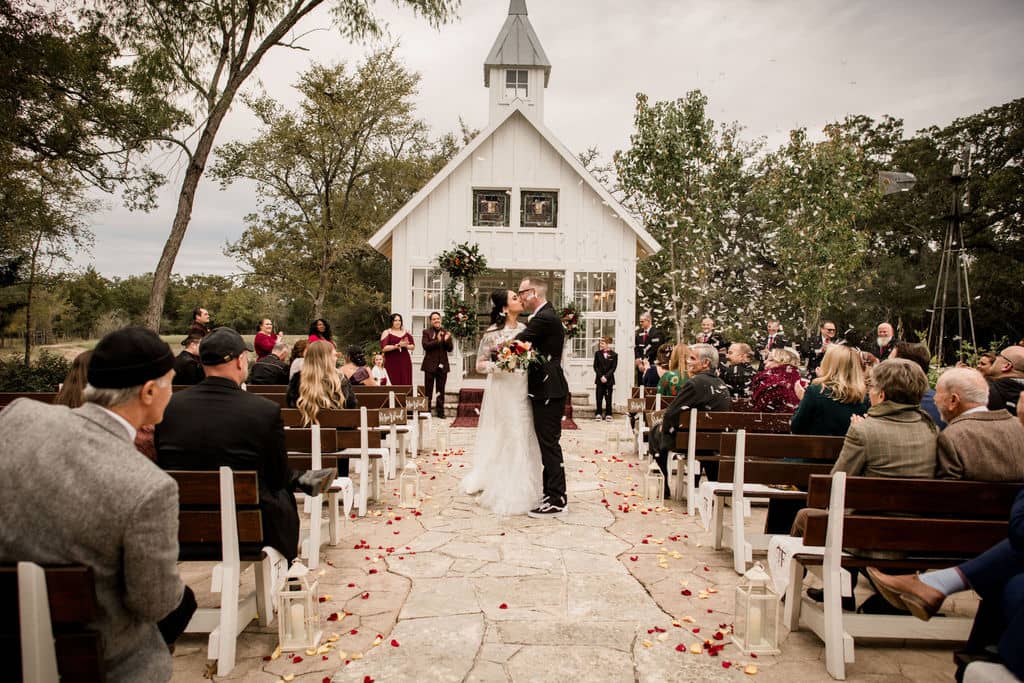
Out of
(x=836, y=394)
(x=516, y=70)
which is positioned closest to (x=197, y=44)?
(x=516, y=70)

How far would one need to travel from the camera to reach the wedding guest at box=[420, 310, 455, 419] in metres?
14.3

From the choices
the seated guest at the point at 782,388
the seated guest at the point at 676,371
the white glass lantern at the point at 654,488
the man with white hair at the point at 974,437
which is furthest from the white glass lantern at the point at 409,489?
the man with white hair at the point at 974,437

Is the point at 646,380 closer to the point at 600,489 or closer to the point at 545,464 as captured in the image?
the point at 600,489

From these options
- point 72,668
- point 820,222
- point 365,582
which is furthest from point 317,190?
point 72,668

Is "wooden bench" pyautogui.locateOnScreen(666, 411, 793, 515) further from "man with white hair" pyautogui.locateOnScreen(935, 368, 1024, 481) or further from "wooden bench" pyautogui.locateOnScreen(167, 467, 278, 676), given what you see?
"wooden bench" pyautogui.locateOnScreen(167, 467, 278, 676)

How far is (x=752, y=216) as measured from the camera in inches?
1037

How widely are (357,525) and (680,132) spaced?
1741cm

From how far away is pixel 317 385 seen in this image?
628 cm

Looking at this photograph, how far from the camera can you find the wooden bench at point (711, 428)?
21.0 ft

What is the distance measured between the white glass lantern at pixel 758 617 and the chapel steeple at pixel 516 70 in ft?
66.3

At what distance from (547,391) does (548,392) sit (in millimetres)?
14

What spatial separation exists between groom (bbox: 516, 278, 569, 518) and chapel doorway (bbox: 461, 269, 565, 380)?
10168 mm

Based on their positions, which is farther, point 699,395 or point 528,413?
point 528,413

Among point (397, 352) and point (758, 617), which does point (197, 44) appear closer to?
point (397, 352)
